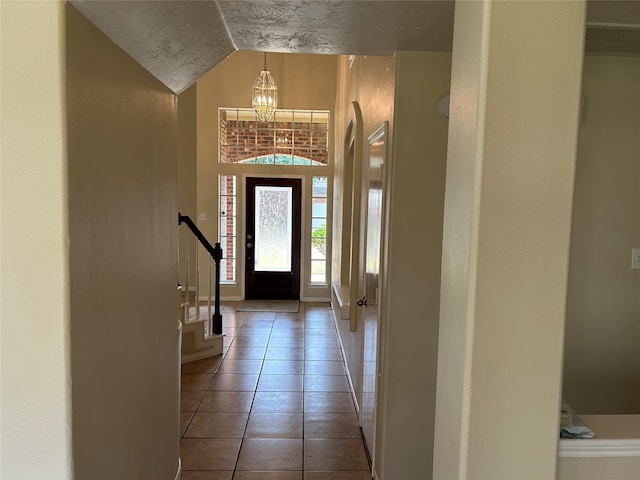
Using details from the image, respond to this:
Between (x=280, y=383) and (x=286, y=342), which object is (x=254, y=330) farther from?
(x=280, y=383)

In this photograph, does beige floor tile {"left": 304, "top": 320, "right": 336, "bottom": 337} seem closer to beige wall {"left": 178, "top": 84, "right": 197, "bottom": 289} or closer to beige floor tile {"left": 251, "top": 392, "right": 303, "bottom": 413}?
beige floor tile {"left": 251, "top": 392, "right": 303, "bottom": 413}

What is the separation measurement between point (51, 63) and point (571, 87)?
1.43 m

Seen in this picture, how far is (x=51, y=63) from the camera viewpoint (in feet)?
3.98

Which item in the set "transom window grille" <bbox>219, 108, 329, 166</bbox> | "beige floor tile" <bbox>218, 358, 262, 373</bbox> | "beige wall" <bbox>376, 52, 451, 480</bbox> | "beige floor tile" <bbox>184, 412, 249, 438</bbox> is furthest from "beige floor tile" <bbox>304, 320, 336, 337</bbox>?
"beige wall" <bbox>376, 52, 451, 480</bbox>

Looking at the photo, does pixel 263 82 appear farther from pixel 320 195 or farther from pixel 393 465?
pixel 393 465

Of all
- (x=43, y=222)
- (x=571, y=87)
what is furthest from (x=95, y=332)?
(x=571, y=87)

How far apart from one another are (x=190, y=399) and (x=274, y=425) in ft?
2.63

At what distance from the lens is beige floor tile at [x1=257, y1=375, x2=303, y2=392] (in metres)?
3.67

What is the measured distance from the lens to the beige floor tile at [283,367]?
403cm

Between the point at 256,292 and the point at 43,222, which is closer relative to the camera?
the point at 43,222

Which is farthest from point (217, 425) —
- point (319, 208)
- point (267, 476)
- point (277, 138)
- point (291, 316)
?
point (277, 138)

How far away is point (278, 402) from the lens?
3430 millimetres

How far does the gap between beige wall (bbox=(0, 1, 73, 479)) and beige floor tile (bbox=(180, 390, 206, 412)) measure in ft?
6.92

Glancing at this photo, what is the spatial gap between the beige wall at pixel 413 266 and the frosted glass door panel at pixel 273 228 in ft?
15.3
